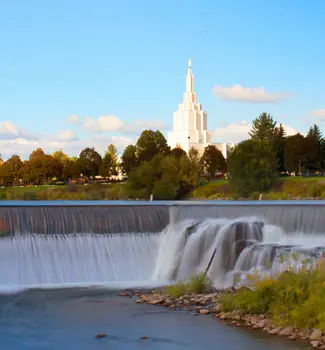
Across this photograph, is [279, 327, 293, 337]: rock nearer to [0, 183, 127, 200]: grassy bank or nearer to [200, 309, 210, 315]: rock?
[200, 309, 210, 315]: rock

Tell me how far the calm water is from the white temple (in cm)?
10658

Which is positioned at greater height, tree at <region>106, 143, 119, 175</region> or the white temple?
the white temple

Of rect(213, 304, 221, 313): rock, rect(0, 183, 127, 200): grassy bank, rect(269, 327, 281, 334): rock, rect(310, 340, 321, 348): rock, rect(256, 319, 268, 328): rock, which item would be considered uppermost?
rect(0, 183, 127, 200): grassy bank

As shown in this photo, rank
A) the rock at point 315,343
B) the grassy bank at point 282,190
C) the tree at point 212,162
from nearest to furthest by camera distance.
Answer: the rock at point 315,343 < the grassy bank at point 282,190 < the tree at point 212,162

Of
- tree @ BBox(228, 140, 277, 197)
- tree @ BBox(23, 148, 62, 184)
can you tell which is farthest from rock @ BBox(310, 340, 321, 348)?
tree @ BBox(23, 148, 62, 184)

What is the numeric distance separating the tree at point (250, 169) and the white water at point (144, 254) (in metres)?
41.7

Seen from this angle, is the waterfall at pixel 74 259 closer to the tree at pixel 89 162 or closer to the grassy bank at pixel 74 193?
the grassy bank at pixel 74 193

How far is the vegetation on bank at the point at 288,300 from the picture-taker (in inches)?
618

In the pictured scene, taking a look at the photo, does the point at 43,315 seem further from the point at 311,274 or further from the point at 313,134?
the point at 313,134

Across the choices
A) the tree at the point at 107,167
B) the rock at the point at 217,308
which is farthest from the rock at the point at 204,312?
the tree at the point at 107,167

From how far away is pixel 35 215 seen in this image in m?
27.4

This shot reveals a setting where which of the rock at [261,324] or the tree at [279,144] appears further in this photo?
the tree at [279,144]

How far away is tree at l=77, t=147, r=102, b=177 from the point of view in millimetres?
98688

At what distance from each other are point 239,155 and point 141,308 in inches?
2128
